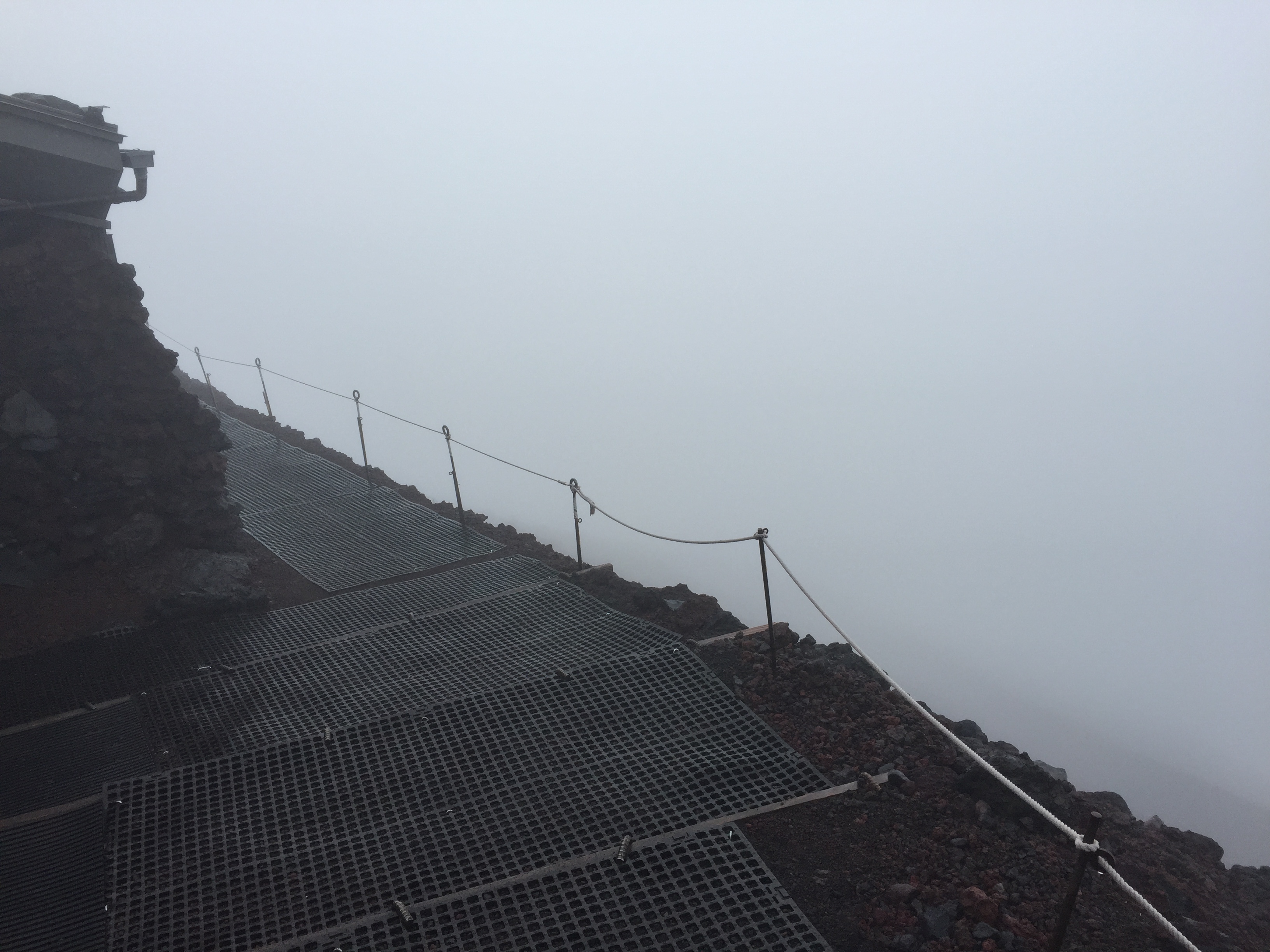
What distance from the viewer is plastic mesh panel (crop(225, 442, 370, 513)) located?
938 centimetres

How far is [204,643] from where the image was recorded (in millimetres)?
6098

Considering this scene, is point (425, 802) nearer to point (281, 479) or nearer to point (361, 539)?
point (361, 539)

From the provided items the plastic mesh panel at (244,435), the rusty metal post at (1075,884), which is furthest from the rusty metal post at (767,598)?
the plastic mesh panel at (244,435)

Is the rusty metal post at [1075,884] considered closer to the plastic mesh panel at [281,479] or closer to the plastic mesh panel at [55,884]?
the plastic mesh panel at [55,884]

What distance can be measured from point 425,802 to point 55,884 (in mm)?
1565

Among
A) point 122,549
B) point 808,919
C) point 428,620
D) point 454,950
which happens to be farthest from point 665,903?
point 122,549

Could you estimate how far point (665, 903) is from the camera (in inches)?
135

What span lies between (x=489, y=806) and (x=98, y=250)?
18.1ft

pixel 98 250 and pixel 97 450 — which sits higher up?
pixel 98 250

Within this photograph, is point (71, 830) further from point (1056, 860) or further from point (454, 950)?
point (1056, 860)

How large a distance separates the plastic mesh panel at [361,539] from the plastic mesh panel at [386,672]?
1365mm

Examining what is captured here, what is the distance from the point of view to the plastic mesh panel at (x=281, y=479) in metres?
9.38

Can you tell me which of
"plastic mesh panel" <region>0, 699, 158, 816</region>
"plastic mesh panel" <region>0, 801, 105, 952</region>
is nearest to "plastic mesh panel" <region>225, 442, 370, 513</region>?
"plastic mesh panel" <region>0, 699, 158, 816</region>

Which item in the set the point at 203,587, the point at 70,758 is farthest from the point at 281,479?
the point at 70,758
